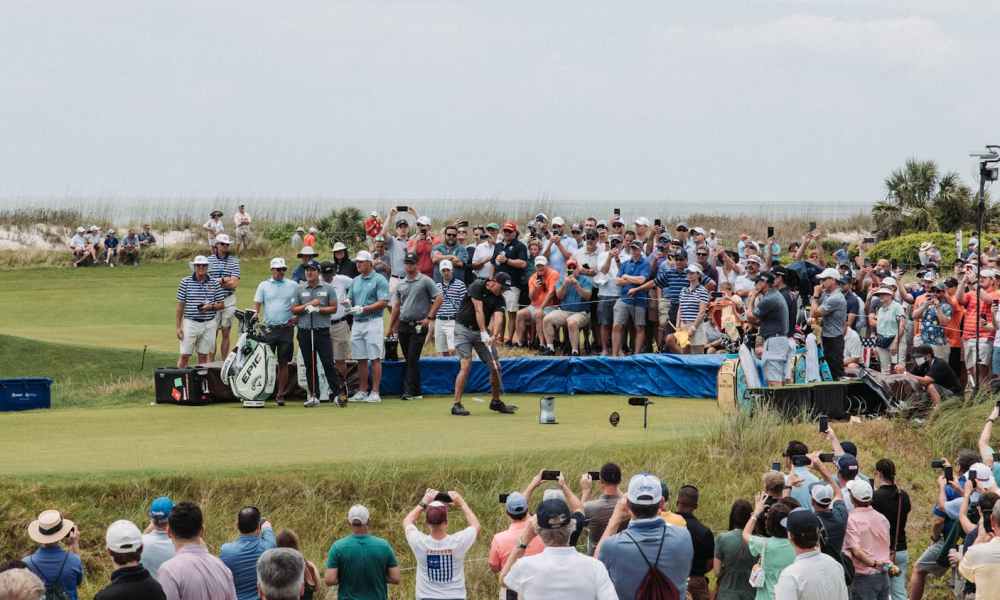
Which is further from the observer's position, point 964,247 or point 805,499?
point 964,247

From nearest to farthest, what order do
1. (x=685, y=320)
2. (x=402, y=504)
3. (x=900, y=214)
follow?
(x=402, y=504)
(x=685, y=320)
(x=900, y=214)

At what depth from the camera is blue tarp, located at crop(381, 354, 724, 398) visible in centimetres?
2248

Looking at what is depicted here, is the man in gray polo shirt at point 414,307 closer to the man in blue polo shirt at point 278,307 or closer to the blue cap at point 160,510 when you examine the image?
the man in blue polo shirt at point 278,307

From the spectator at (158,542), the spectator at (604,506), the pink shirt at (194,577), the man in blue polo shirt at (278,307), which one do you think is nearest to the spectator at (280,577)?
the pink shirt at (194,577)

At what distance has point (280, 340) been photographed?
68.8ft

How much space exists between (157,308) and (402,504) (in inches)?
1010

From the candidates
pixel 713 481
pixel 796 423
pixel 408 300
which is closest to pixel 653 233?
pixel 408 300

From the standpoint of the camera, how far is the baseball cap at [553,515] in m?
8.37

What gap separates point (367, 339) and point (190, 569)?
40.2ft

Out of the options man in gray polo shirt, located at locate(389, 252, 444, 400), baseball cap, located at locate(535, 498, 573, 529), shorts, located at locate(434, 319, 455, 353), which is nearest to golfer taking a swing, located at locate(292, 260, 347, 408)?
man in gray polo shirt, located at locate(389, 252, 444, 400)

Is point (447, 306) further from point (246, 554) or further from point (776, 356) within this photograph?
point (246, 554)

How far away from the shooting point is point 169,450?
16500 mm

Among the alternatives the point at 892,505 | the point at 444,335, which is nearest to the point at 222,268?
the point at 444,335

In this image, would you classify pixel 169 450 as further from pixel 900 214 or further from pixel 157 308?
pixel 900 214
